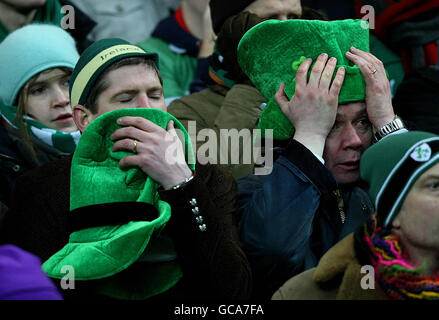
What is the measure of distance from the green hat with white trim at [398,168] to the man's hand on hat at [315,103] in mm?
397

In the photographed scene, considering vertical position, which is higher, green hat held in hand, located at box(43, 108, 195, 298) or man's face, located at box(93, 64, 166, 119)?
man's face, located at box(93, 64, 166, 119)

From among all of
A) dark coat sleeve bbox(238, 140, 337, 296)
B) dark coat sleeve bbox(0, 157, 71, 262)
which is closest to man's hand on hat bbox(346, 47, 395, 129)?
dark coat sleeve bbox(238, 140, 337, 296)

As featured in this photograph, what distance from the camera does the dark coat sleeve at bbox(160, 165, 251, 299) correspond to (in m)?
2.62

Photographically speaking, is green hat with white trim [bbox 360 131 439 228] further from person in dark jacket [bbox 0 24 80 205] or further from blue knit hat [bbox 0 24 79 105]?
blue knit hat [bbox 0 24 79 105]

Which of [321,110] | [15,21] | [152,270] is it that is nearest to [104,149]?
[152,270]

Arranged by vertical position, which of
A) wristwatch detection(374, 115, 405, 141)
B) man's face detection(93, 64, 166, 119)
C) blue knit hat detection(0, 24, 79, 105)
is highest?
man's face detection(93, 64, 166, 119)

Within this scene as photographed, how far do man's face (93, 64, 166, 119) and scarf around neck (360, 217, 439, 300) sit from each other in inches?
42.3

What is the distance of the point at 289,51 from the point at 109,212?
39.9 inches

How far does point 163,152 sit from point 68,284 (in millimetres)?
581

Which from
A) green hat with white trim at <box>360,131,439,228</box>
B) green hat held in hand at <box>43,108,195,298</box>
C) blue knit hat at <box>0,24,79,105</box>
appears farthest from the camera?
blue knit hat at <box>0,24,79,105</box>

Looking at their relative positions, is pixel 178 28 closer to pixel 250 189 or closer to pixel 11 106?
pixel 11 106

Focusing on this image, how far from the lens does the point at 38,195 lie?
114 inches

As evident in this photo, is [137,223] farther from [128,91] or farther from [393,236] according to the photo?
[393,236]

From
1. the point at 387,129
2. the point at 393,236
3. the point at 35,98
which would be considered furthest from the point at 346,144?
the point at 35,98
